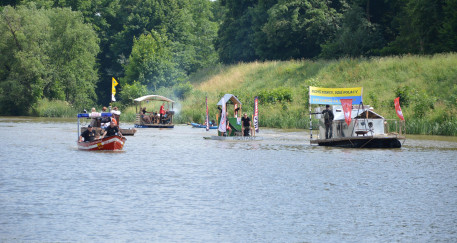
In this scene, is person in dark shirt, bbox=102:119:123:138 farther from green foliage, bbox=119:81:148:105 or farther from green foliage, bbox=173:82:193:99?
green foliage, bbox=119:81:148:105

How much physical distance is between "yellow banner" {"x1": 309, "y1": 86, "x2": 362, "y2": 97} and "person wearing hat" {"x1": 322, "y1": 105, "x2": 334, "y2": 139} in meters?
0.97

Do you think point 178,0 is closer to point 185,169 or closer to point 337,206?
point 185,169

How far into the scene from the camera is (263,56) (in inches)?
3519

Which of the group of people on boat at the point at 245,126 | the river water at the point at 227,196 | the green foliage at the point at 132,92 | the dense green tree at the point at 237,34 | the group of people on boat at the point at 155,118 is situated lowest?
the river water at the point at 227,196

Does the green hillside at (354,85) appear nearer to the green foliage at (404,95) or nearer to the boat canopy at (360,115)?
the green foliage at (404,95)

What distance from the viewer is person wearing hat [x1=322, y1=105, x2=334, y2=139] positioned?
38.5 metres

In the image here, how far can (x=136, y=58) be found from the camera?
293 feet

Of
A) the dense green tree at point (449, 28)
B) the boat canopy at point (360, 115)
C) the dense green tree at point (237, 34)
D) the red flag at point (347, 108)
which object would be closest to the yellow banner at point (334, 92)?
the boat canopy at point (360, 115)

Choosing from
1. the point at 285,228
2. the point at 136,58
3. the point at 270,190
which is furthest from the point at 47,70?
the point at 285,228

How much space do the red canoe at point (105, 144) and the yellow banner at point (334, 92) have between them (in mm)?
11054

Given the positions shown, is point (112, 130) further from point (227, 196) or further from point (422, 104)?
point (422, 104)

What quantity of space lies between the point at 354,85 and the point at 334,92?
26027 mm

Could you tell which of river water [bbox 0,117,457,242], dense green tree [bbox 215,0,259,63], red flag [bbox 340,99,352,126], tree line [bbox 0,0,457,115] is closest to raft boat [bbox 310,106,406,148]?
red flag [bbox 340,99,352,126]

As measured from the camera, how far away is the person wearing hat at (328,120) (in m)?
38.5
